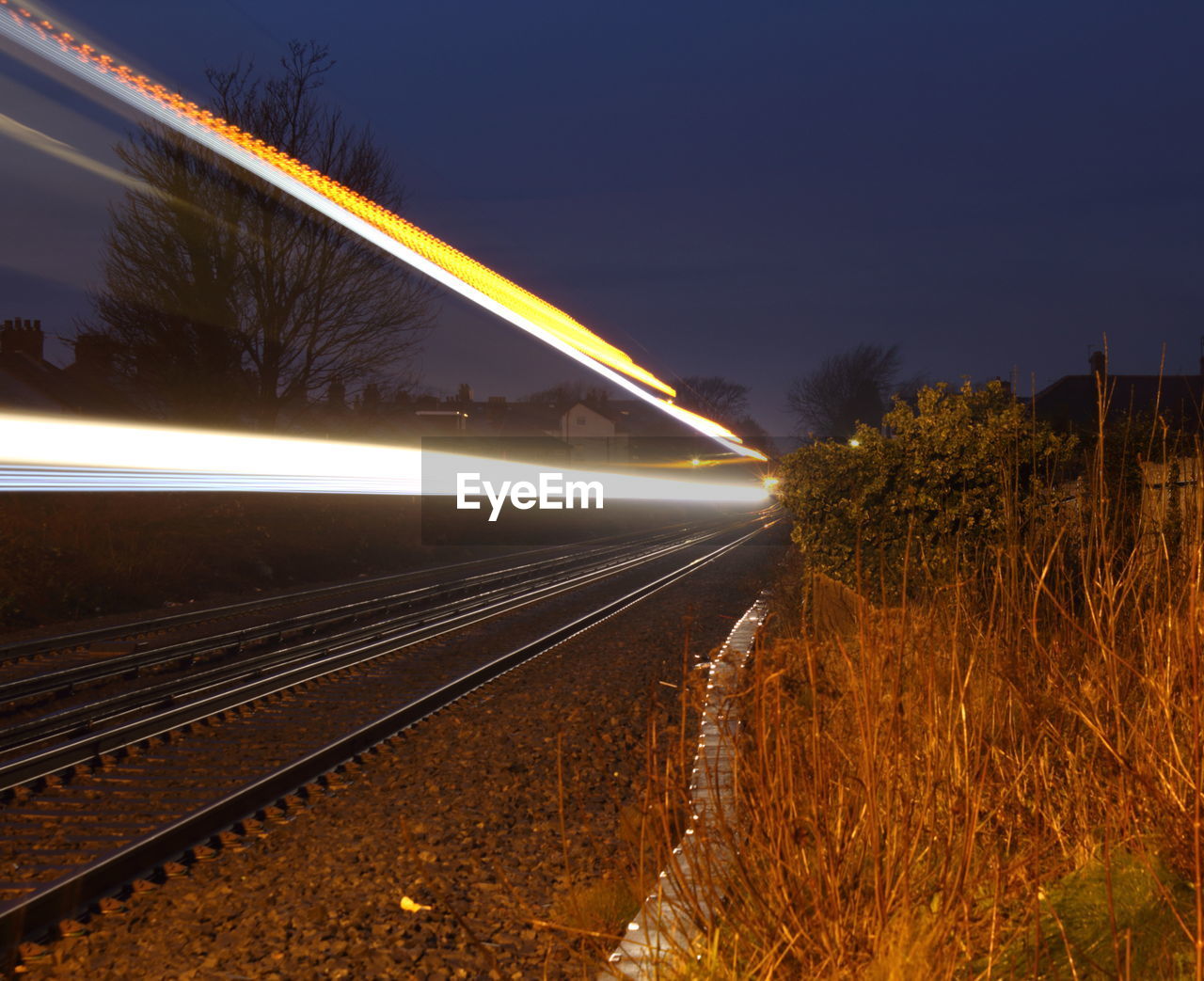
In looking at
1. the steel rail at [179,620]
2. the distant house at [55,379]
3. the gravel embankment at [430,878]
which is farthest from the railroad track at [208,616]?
the distant house at [55,379]

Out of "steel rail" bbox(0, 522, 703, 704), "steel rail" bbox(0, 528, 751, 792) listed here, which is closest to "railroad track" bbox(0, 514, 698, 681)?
"steel rail" bbox(0, 522, 703, 704)

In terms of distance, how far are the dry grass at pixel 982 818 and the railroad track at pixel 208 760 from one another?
12.7 ft

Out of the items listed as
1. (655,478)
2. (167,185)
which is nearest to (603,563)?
(167,185)

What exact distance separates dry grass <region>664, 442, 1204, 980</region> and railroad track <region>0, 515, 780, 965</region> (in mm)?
3862

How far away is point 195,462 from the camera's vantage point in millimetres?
26734

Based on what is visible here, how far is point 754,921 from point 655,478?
7623 cm

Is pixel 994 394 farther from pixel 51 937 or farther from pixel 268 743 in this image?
pixel 51 937

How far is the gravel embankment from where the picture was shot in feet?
16.3

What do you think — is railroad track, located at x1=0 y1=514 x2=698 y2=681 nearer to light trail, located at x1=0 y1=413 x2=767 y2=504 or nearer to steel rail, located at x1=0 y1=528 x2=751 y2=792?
steel rail, located at x1=0 y1=528 x2=751 y2=792

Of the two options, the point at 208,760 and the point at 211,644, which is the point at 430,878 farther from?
the point at 211,644

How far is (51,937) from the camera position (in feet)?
17.4

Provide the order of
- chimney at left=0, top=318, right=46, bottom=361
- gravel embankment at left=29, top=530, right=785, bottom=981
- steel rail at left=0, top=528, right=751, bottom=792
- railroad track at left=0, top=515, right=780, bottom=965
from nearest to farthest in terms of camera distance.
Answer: gravel embankment at left=29, top=530, right=785, bottom=981 < railroad track at left=0, top=515, right=780, bottom=965 < steel rail at left=0, top=528, right=751, bottom=792 < chimney at left=0, top=318, right=46, bottom=361

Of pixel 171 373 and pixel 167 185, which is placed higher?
pixel 167 185

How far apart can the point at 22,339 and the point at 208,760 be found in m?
38.0
